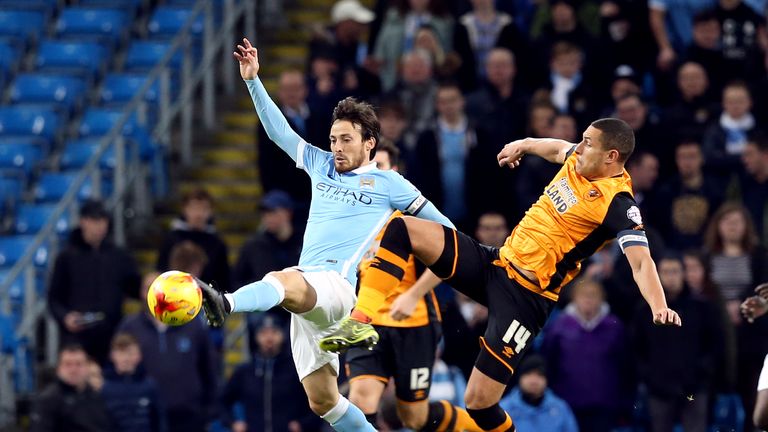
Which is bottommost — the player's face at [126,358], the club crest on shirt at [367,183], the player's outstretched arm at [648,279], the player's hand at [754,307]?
the player's face at [126,358]

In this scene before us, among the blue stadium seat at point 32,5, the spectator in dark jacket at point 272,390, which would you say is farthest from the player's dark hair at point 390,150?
the blue stadium seat at point 32,5

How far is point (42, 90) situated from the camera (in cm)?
1941

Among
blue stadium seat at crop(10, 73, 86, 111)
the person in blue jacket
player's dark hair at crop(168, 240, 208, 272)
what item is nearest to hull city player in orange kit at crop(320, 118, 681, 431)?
the person in blue jacket

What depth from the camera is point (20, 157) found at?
18281 millimetres

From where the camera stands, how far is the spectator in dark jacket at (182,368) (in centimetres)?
1554

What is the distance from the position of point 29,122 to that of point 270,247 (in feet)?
13.7

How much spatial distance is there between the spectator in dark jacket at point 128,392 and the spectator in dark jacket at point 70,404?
18 centimetres

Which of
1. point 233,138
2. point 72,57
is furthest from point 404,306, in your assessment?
point 72,57

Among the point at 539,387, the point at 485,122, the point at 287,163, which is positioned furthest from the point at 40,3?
the point at 539,387

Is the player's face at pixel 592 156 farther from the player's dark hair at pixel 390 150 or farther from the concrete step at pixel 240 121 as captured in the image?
the concrete step at pixel 240 121

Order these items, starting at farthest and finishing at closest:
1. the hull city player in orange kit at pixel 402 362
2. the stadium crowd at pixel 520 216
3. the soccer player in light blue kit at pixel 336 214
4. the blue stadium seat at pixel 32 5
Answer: the blue stadium seat at pixel 32 5 < the stadium crowd at pixel 520 216 < the hull city player in orange kit at pixel 402 362 < the soccer player in light blue kit at pixel 336 214

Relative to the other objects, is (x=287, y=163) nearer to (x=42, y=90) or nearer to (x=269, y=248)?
(x=269, y=248)

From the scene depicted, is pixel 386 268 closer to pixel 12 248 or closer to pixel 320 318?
pixel 320 318

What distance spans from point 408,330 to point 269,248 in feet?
13.0
